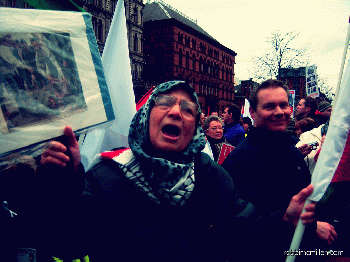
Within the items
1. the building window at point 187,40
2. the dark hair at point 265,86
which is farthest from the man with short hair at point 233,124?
the building window at point 187,40

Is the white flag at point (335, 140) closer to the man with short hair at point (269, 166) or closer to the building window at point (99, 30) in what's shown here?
the man with short hair at point (269, 166)

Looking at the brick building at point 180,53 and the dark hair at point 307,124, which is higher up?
the brick building at point 180,53

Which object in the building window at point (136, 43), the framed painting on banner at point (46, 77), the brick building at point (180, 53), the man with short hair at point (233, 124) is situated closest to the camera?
the framed painting on banner at point (46, 77)

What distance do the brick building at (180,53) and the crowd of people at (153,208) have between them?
99.0ft

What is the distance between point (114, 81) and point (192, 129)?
1219mm

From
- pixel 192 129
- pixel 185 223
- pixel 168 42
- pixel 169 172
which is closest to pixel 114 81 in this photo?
pixel 192 129

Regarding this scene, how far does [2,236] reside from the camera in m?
1.44

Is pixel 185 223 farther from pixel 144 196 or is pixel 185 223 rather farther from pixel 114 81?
pixel 114 81

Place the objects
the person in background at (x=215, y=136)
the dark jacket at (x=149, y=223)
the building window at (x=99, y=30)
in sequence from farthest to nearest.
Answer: the building window at (x=99, y=30) < the person in background at (x=215, y=136) < the dark jacket at (x=149, y=223)

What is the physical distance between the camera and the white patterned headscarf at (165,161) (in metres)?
1.47

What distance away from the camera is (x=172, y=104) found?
1.69 metres

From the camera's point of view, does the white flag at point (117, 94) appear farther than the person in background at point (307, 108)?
No

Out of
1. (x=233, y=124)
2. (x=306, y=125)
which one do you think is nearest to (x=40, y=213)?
(x=306, y=125)

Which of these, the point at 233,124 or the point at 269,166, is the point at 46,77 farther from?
the point at 233,124
